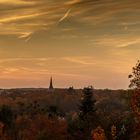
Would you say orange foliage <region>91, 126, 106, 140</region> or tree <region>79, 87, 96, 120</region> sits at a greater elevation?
tree <region>79, 87, 96, 120</region>

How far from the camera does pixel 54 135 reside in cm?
A: 9625

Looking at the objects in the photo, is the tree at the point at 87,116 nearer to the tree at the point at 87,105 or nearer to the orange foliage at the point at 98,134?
the tree at the point at 87,105

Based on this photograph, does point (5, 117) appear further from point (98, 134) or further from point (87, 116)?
point (98, 134)

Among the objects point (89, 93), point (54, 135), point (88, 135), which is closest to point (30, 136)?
point (54, 135)

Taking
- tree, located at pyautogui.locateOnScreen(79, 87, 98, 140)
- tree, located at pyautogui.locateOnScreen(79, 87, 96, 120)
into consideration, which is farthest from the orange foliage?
tree, located at pyautogui.locateOnScreen(79, 87, 96, 120)

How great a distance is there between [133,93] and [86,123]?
54.6 m

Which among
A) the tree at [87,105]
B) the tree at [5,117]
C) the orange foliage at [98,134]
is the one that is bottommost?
the orange foliage at [98,134]

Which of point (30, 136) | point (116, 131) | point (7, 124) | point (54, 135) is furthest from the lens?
point (7, 124)

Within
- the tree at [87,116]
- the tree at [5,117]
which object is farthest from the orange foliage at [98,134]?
the tree at [5,117]

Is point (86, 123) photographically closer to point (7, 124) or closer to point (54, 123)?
point (54, 123)

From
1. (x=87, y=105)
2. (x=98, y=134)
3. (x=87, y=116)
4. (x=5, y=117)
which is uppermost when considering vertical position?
(x=87, y=105)

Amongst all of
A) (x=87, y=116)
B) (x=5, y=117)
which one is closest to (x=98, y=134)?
(x=87, y=116)

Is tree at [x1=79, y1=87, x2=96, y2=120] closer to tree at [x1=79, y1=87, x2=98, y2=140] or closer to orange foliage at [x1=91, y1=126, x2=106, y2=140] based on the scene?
tree at [x1=79, y1=87, x2=98, y2=140]

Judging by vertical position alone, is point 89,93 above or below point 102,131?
above
